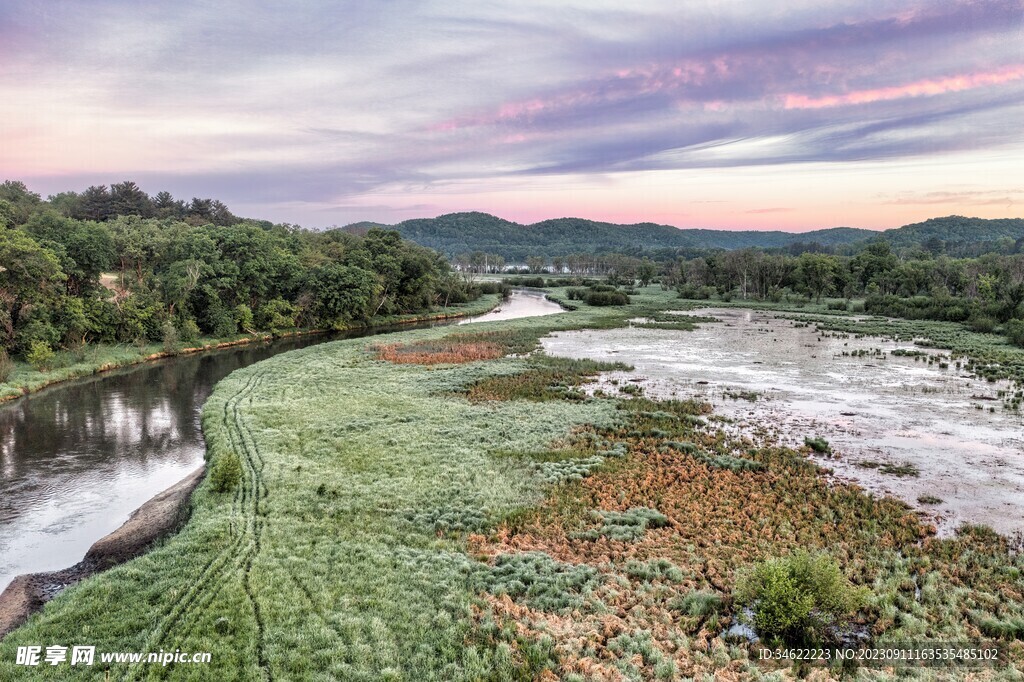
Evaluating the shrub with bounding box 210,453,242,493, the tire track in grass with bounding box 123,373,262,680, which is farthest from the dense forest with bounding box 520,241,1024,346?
the shrub with bounding box 210,453,242,493

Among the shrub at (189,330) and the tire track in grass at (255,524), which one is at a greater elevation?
the shrub at (189,330)

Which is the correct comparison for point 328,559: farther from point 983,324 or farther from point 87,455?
point 983,324

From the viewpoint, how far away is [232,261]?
61.3m

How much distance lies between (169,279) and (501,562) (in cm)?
5464

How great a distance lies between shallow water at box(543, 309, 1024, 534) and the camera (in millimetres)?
19203

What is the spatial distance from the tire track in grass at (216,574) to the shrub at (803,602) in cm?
1227

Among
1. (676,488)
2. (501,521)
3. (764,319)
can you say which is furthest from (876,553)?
(764,319)

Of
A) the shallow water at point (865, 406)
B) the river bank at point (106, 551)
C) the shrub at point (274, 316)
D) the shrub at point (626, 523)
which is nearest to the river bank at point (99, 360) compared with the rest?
the shrub at point (274, 316)

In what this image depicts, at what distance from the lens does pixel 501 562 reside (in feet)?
46.7

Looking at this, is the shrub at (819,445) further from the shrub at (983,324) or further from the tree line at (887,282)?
the shrub at (983,324)

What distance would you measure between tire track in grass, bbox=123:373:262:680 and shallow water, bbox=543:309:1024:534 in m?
20.3

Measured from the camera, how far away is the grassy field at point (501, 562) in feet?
35.0

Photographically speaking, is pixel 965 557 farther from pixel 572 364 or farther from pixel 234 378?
pixel 234 378

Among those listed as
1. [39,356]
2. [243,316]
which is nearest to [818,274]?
[243,316]
